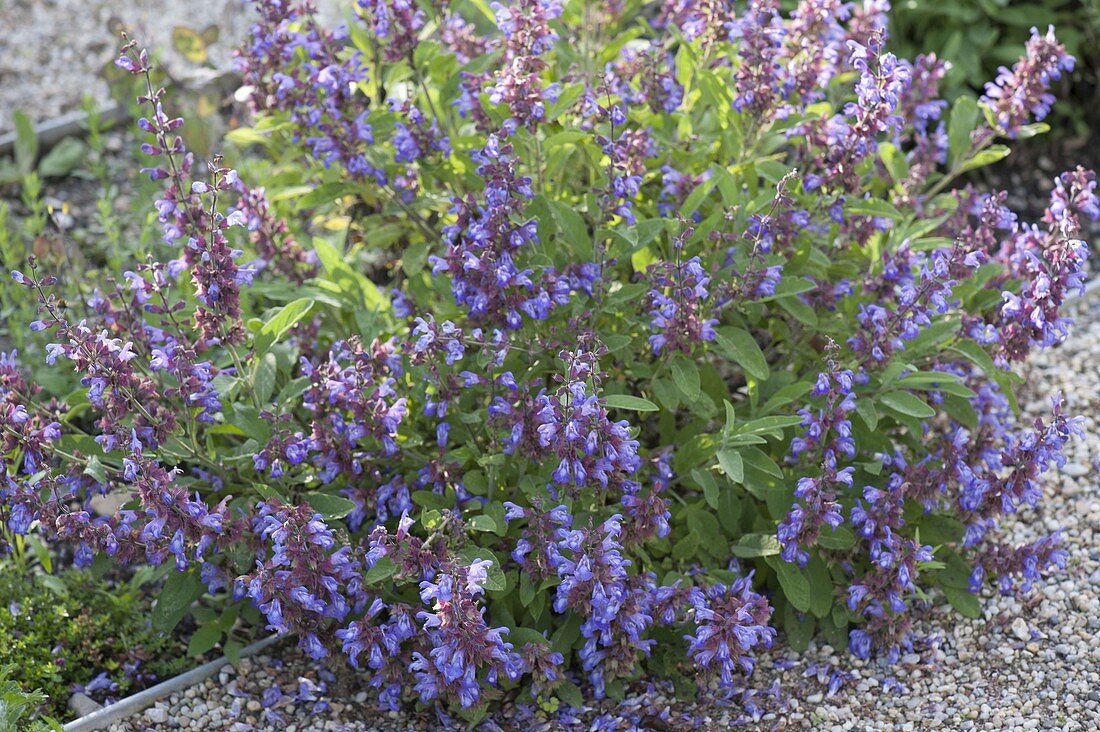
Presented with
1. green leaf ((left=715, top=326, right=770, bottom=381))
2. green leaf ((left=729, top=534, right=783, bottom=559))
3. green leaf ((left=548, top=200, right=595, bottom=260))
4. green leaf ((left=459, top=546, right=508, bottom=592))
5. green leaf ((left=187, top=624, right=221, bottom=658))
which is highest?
green leaf ((left=548, top=200, right=595, bottom=260))

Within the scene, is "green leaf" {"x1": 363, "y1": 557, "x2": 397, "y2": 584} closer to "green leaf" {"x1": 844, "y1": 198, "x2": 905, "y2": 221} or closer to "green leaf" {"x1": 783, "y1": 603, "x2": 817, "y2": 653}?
"green leaf" {"x1": 783, "y1": 603, "x2": 817, "y2": 653}

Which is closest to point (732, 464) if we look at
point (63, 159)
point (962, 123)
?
point (962, 123)

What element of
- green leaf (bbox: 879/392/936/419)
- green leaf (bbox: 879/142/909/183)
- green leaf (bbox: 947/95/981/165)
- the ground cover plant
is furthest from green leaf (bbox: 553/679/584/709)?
green leaf (bbox: 947/95/981/165)

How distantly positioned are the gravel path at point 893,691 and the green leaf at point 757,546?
33 centimetres

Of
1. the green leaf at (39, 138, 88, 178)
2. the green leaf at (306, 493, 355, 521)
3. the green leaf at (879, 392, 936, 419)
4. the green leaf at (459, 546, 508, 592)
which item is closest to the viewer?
the green leaf at (459, 546, 508, 592)

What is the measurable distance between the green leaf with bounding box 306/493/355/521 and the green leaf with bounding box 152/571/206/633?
0.41 meters

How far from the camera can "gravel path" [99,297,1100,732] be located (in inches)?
127

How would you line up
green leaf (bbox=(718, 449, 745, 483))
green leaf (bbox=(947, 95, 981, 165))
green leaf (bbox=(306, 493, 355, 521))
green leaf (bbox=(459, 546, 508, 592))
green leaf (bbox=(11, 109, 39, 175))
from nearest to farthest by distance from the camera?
green leaf (bbox=(459, 546, 508, 592)) → green leaf (bbox=(718, 449, 745, 483)) → green leaf (bbox=(306, 493, 355, 521)) → green leaf (bbox=(947, 95, 981, 165)) → green leaf (bbox=(11, 109, 39, 175))

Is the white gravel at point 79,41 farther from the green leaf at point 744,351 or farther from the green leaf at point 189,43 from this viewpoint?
the green leaf at point 744,351

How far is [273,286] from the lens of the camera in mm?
3660

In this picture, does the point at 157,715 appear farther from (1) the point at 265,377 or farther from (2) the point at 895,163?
Answer: (2) the point at 895,163

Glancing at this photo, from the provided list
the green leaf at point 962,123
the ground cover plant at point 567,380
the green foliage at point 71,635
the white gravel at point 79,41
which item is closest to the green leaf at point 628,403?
the ground cover plant at point 567,380

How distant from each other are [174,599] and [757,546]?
1552 millimetres

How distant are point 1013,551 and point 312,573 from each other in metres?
1.93
